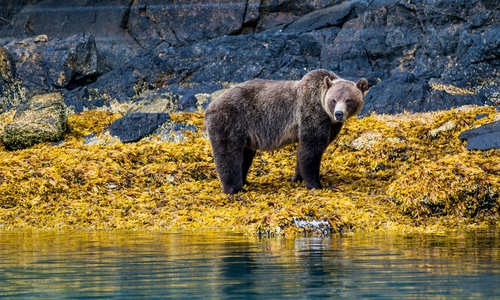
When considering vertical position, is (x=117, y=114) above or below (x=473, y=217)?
above

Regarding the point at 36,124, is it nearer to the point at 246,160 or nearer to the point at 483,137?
the point at 246,160

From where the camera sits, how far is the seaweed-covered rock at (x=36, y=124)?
546 inches

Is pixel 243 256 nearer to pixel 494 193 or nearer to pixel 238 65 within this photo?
pixel 494 193

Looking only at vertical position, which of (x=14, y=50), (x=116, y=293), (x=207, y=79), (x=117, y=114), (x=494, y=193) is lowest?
(x=116, y=293)

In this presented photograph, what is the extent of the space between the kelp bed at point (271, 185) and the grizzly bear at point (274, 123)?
463mm

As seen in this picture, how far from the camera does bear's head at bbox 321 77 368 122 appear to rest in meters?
9.66

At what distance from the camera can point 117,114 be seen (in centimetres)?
1577

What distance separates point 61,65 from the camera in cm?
1855

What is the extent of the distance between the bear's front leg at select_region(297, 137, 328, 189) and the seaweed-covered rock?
245 inches

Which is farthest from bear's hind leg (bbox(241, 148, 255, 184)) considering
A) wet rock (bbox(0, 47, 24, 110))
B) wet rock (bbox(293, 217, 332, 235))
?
wet rock (bbox(0, 47, 24, 110))

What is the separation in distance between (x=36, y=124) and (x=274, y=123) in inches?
235

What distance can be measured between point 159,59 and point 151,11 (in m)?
1.93

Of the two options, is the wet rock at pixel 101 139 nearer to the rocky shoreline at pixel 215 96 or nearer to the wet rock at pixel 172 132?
the rocky shoreline at pixel 215 96

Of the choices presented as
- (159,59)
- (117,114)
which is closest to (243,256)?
(117,114)
